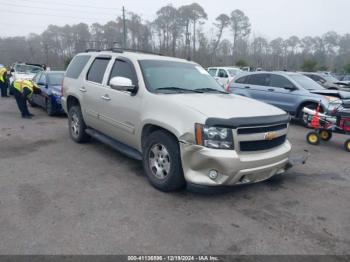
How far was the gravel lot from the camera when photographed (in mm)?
2902

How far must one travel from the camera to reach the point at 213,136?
3.40 m

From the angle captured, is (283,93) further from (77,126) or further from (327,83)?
(77,126)

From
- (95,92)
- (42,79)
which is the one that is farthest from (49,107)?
(95,92)

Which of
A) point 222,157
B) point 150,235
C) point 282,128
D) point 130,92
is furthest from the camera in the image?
point 130,92

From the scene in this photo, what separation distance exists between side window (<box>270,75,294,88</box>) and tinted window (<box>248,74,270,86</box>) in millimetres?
179

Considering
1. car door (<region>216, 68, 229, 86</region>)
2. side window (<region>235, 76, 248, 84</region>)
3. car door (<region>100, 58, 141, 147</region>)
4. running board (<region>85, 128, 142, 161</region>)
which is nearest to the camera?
car door (<region>100, 58, 141, 147</region>)

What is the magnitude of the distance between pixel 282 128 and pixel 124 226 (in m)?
2.46

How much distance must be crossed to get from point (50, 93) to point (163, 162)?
7156 millimetres

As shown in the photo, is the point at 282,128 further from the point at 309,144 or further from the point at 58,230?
the point at 309,144

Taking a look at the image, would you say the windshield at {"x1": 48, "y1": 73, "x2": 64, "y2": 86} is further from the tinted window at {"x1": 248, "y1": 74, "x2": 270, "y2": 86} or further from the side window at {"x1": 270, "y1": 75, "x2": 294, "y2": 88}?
the side window at {"x1": 270, "y1": 75, "x2": 294, "y2": 88}

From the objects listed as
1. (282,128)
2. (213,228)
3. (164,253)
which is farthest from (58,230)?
(282,128)

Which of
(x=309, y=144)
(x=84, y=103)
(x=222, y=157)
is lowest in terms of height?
(x=309, y=144)

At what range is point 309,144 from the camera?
712 centimetres

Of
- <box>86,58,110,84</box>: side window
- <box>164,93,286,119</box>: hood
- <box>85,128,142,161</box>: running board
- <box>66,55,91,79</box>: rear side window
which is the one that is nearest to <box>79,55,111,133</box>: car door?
<box>86,58,110,84</box>: side window
